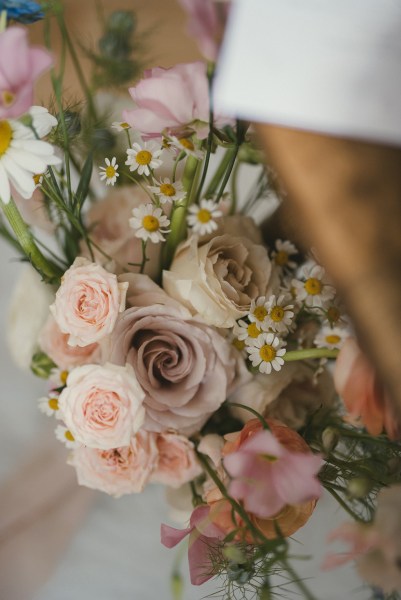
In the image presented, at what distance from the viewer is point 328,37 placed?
319 millimetres

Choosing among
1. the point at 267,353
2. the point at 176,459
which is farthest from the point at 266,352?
the point at 176,459

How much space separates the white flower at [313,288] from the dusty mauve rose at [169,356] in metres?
0.05

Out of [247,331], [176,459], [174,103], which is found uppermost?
[174,103]

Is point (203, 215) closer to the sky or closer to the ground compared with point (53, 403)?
closer to the sky

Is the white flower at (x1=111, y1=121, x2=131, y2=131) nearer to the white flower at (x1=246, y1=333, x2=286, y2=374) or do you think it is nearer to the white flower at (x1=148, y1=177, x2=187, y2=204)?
the white flower at (x1=148, y1=177, x2=187, y2=204)

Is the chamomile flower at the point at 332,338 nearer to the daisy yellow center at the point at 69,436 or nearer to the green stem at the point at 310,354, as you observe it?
the green stem at the point at 310,354

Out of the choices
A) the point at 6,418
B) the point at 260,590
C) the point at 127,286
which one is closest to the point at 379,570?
the point at 260,590

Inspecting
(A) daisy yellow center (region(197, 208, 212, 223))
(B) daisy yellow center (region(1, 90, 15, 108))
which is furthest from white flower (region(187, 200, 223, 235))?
(B) daisy yellow center (region(1, 90, 15, 108))

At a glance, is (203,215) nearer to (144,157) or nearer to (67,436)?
(144,157)

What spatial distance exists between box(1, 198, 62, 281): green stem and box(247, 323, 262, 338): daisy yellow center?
0.13 metres

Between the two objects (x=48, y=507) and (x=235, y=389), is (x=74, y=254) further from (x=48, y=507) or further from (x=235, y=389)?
(x=48, y=507)

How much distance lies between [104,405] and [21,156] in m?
0.13

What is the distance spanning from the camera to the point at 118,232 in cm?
46

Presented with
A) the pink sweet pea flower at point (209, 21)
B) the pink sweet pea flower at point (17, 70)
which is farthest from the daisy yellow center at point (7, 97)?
the pink sweet pea flower at point (209, 21)
